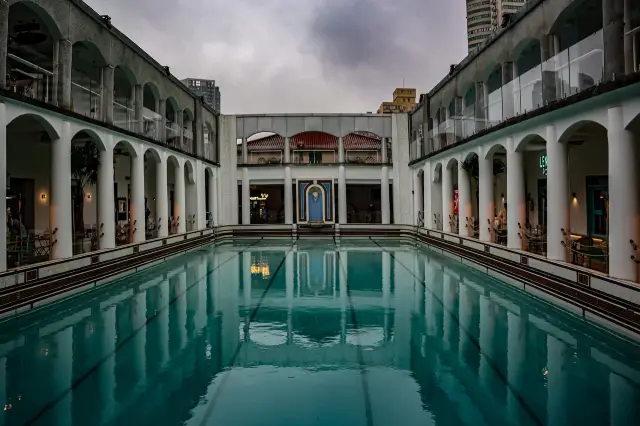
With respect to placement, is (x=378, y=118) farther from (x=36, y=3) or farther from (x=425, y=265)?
(x=36, y=3)

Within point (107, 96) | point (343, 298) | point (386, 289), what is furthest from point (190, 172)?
point (343, 298)

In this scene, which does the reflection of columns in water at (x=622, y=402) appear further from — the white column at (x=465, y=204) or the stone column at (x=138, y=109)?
the stone column at (x=138, y=109)

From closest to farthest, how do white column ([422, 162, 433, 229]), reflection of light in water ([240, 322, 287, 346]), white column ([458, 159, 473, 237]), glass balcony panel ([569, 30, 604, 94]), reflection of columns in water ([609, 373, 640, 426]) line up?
1. reflection of columns in water ([609, 373, 640, 426])
2. reflection of light in water ([240, 322, 287, 346])
3. glass balcony panel ([569, 30, 604, 94])
4. white column ([458, 159, 473, 237])
5. white column ([422, 162, 433, 229])

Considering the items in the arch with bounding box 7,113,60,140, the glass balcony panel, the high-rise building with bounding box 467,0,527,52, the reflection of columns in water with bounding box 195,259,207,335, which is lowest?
the reflection of columns in water with bounding box 195,259,207,335

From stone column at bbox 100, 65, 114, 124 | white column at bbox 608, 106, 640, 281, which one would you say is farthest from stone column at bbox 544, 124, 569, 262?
stone column at bbox 100, 65, 114, 124

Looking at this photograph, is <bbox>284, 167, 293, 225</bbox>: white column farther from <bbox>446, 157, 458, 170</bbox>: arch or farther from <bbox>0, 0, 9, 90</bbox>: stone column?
<bbox>0, 0, 9, 90</bbox>: stone column

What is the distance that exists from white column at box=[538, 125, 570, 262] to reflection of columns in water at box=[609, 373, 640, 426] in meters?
5.12

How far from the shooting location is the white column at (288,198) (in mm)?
27750

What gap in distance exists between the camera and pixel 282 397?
5113 mm

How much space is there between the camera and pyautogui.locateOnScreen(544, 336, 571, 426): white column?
463 cm

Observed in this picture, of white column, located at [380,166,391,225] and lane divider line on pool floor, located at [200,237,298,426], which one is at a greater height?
white column, located at [380,166,391,225]

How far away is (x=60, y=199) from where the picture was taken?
11.2 meters

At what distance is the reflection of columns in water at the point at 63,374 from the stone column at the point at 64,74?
19.1 ft

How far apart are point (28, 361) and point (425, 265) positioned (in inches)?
456
